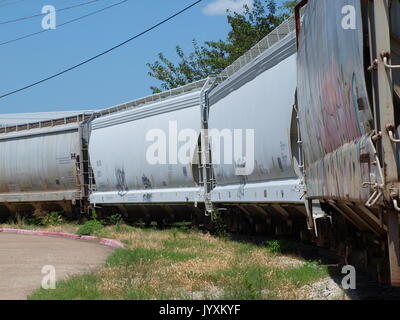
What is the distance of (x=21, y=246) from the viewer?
2102 centimetres

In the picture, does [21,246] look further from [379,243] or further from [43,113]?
[43,113]

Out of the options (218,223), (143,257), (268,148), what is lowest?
(143,257)

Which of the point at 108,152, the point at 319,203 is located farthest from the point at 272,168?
the point at 108,152

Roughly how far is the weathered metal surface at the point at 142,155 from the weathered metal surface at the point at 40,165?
1.32m

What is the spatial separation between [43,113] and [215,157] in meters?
56.7

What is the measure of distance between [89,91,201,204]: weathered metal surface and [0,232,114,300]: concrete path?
2.83m

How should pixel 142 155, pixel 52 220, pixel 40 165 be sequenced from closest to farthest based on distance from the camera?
pixel 142 155
pixel 52 220
pixel 40 165

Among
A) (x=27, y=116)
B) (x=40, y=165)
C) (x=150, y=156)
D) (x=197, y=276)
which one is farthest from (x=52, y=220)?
(x=27, y=116)

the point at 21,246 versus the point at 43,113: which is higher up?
the point at 43,113

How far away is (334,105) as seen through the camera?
322 inches

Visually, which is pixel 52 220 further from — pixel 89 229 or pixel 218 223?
pixel 218 223

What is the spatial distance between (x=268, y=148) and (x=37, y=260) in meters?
5.37

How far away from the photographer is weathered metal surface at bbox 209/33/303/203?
14.2 m

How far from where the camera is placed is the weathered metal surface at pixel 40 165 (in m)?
29.9
